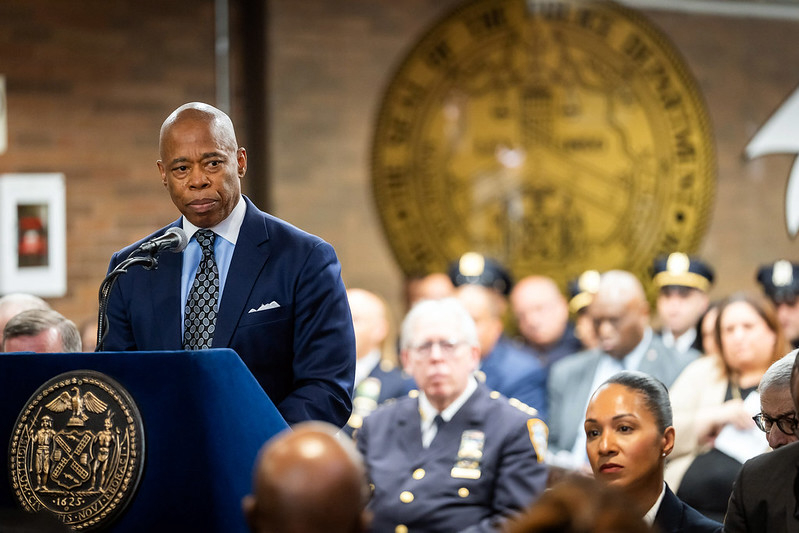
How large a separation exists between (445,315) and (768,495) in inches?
88.0

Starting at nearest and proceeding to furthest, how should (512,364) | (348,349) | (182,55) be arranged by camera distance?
(348,349), (512,364), (182,55)

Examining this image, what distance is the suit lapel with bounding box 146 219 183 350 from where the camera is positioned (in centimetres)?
205

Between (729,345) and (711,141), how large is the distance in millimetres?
3421

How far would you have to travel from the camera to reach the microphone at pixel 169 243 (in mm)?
1960

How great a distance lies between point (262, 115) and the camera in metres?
6.34

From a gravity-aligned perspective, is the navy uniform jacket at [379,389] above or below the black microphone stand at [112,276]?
below

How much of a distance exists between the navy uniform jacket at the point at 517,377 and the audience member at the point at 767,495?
312 centimetres

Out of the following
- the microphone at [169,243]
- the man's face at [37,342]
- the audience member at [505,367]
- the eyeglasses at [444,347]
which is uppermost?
the microphone at [169,243]

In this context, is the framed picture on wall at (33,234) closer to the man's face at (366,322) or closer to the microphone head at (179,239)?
the man's face at (366,322)

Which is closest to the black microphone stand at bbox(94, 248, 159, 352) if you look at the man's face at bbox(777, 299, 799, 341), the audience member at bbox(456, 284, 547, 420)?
the audience member at bbox(456, 284, 547, 420)

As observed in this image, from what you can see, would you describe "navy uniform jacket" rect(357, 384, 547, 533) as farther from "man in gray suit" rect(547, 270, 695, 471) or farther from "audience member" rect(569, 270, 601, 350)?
"audience member" rect(569, 270, 601, 350)

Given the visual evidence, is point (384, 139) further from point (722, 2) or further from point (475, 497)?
point (475, 497)

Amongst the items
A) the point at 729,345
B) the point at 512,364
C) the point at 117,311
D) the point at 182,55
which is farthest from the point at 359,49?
the point at 117,311

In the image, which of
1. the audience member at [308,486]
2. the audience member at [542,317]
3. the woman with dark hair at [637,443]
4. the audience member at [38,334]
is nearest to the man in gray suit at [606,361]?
the audience member at [542,317]
